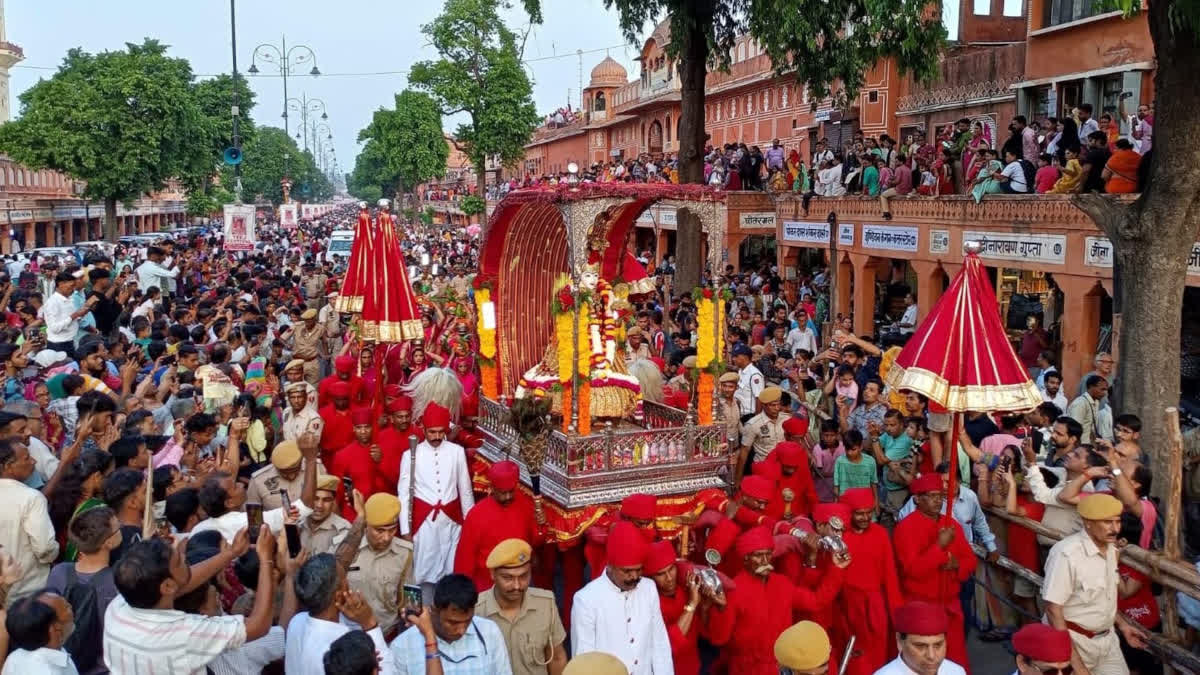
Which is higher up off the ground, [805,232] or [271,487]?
[805,232]

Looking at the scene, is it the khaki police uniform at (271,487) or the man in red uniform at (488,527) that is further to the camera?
the khaki police uniform at (271,487)

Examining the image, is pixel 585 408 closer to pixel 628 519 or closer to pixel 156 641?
pixel 628 519

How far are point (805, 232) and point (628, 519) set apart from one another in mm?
13914

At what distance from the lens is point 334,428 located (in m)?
8.94

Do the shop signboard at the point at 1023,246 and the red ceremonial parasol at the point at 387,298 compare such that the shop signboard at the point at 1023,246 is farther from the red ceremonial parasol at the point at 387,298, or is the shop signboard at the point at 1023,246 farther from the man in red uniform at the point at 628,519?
the man in red uniform at the point at 628,519

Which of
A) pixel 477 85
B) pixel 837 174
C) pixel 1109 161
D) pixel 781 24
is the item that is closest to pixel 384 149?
pixel 477 85

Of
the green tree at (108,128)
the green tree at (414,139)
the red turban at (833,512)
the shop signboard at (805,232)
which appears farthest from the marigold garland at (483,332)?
the green tree at (414,139)

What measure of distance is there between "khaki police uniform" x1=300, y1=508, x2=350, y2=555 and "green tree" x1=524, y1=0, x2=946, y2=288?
8453 millimetres

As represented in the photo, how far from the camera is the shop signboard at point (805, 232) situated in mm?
18422

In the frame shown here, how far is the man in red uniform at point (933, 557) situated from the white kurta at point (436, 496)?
3.27 meters

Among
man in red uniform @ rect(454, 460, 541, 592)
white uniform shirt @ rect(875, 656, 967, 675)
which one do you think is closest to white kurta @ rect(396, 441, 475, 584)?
man in red uniform @ rect(454, 460, 541, 592)

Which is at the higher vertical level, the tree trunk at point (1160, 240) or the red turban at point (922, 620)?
the tree trunk at point (1160, 240)

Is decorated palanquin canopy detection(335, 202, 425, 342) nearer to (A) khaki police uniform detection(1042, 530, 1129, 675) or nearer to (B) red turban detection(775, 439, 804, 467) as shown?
(B) red turban detection(775, 439, 804, 467)

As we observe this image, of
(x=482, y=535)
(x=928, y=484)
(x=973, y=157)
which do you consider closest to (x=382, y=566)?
(x=482, y=535)
